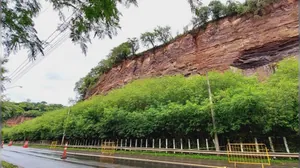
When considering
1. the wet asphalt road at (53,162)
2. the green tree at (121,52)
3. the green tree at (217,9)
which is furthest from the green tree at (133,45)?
the wet asphalt road at (53,162)

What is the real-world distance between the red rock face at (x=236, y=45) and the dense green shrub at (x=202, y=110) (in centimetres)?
883

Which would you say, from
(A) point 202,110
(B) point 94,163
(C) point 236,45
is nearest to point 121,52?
(C) point 236,45

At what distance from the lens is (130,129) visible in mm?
19547

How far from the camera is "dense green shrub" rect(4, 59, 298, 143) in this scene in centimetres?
1202

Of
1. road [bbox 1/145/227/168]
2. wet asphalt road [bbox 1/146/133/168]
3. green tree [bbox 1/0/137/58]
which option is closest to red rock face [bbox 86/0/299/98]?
road [bbox 1/145/227/168]

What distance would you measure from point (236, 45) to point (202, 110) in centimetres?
1950

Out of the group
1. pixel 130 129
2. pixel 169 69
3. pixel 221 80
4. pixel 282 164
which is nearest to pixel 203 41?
pixel 169 69

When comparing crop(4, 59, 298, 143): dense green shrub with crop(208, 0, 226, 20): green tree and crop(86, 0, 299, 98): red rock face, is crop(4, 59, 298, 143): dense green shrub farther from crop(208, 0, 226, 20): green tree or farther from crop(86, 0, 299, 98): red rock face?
crop(208, 0, 226, 20): green tree

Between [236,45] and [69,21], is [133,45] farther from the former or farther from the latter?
[69,21]

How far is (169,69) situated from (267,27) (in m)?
15.7

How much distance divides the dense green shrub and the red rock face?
8.83m

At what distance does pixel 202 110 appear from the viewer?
14.5 metres

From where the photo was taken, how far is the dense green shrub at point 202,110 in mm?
12023

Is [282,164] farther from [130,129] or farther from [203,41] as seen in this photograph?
[203,41]
